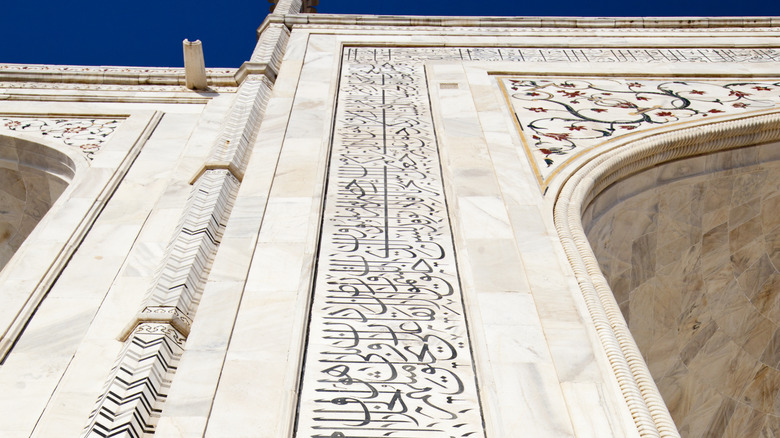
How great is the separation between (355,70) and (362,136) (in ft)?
3.76

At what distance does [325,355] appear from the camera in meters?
2.35

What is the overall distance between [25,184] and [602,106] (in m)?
3.24

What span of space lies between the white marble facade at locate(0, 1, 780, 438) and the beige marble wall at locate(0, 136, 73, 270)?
14 millimetres

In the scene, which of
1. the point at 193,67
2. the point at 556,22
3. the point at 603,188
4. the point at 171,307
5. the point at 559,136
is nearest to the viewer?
the point at 171,307

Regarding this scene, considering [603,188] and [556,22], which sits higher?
[556,22]

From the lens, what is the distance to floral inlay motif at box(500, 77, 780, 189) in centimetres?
394

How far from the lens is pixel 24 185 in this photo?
4645mm

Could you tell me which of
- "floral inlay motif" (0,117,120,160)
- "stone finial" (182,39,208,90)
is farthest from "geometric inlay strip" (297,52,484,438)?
"stone finial" (182,39,208,90)

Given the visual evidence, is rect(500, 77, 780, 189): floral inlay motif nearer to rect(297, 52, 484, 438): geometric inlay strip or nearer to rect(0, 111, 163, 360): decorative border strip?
rect(297, 52, 484, 438): geometric inlay strip

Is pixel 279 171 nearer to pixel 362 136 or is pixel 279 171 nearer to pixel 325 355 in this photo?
pixel 362 136

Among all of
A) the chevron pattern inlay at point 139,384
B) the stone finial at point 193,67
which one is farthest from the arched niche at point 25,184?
the chevron pattern inlay at point 139,384

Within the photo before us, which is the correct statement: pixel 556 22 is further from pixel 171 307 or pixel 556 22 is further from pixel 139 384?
pixel 139 384

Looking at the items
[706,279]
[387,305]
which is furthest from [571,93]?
[387,305]

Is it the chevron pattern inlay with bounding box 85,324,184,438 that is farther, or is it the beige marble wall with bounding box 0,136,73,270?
the beige marble wall with bounding box 0,136,73,270
